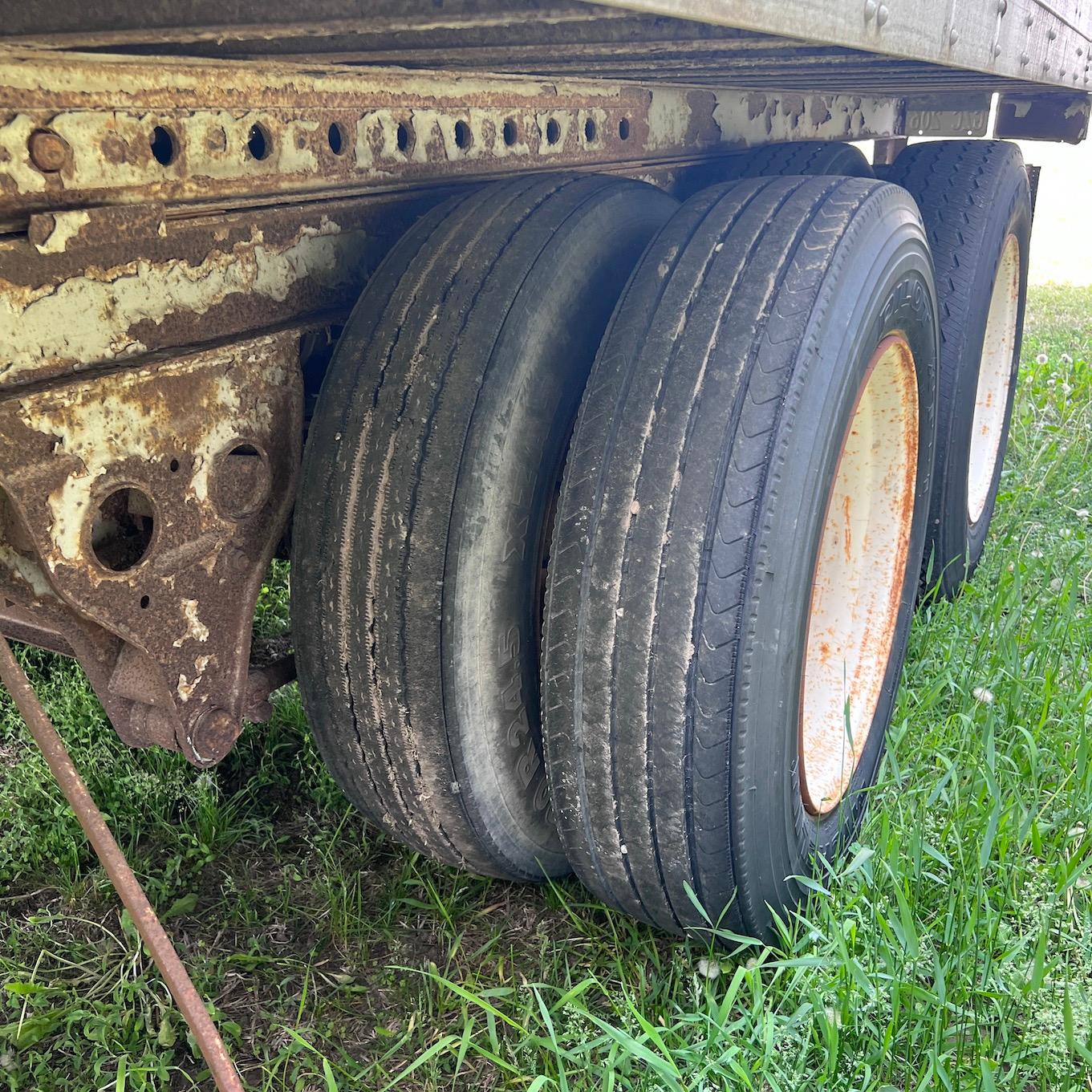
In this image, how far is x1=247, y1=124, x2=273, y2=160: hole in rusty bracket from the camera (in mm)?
1206

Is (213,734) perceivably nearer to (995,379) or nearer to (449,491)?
(449,491)

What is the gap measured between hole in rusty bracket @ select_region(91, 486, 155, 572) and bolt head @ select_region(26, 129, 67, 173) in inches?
15.2

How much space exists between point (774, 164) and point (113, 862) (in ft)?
6.66

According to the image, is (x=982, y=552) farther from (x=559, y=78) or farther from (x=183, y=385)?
(x=183, y=385)

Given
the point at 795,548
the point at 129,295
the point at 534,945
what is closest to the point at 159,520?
the point at 129,295

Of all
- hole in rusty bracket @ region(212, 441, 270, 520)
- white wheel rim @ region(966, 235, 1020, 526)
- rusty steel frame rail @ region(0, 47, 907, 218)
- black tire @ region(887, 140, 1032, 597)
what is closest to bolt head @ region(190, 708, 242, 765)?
hole in rusty bracket @ region(212, 441, 270, 520)

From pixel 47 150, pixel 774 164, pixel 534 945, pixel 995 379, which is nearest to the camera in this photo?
pixel 47 150

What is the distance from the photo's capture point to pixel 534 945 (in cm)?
171

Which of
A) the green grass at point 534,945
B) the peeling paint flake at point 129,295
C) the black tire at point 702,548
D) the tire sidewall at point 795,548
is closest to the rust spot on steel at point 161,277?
the peeling paint flake at point 129,295

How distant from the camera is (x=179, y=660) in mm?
1330

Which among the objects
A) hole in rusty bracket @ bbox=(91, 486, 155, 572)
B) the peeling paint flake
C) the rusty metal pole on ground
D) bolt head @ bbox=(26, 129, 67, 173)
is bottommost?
the rusty metal pole on ground

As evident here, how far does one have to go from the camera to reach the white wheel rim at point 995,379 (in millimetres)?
3166

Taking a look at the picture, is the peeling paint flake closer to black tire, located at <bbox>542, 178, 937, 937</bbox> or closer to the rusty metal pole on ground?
the rusty metal pole on ground

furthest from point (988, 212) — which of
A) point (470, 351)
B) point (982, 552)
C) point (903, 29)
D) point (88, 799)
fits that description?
point (88, 799)
